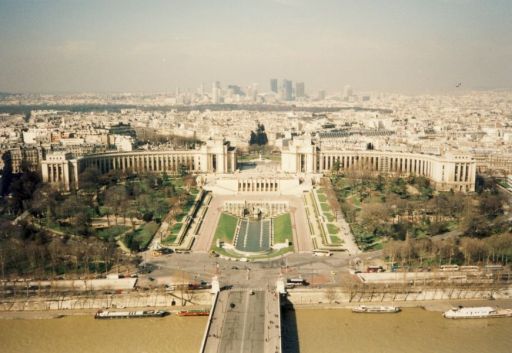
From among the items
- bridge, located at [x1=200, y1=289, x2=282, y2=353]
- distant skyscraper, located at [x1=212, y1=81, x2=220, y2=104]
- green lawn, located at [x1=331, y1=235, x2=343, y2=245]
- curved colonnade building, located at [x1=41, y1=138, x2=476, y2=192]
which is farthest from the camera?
distant skyscraper, located at [x1=212, y1=81, x2=220, y2=104]

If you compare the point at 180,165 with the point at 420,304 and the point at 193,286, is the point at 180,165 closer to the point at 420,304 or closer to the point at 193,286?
the point at 193,286

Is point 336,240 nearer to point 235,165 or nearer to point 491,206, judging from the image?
point 491,206

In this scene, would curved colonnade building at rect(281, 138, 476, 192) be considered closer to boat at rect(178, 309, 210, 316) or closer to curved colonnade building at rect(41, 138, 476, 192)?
curved colonnade building at rect(41, 138, 476, 192)

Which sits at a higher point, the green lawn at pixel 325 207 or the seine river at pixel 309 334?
the green lawn at pixel 325 207

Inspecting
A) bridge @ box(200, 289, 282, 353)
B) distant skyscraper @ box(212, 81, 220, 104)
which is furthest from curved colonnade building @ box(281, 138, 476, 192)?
distant skyscraper @ box(212, 81, 220, 104)

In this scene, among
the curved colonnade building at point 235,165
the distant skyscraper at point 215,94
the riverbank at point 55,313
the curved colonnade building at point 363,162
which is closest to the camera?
the riverbank at point 55,313

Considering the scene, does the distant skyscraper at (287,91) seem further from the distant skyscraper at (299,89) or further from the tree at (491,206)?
the tree at (491,206)

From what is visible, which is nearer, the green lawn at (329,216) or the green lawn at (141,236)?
the green lawn at (141,236)

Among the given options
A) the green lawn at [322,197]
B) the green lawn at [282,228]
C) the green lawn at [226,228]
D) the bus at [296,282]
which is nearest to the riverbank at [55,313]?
the bus at [296,282]
